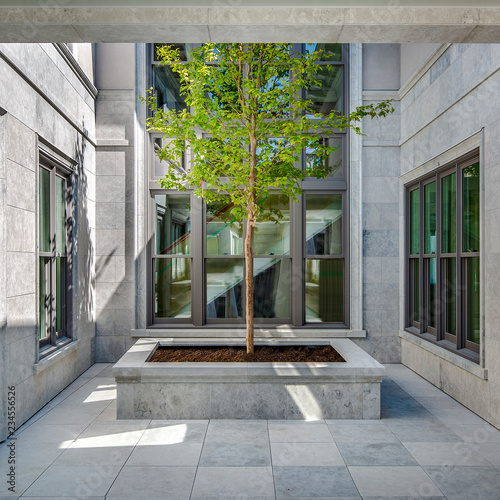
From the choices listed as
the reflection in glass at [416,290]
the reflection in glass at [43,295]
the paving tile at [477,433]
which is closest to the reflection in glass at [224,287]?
the reflection in glass at [43,295]

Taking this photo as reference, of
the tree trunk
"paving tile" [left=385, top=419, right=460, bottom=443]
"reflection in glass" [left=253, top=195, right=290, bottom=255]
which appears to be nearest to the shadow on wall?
the tree trunk

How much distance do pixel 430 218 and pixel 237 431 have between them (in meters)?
4.38

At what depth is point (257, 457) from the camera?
4406mm

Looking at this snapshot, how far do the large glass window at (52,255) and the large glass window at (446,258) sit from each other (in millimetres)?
5361

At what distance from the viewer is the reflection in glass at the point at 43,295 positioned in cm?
625

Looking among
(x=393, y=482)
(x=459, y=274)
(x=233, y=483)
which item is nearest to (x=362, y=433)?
(x=393, y=482)

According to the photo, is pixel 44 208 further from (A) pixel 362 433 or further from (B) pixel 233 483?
(A) pixel 362 433

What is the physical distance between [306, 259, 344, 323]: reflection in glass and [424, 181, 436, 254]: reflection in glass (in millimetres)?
1531

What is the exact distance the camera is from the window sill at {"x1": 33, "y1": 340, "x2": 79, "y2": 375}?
226 inches

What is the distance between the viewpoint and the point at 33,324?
5637 mm

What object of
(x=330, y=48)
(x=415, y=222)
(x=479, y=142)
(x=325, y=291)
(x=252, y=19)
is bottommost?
(x=325, y=291)

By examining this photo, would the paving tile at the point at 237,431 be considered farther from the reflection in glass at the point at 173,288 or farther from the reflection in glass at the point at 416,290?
the reflection in glass at the point at 416,290

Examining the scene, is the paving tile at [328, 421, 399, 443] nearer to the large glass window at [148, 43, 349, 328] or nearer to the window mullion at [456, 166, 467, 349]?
the window mullion at [456, 166, 467, 349]

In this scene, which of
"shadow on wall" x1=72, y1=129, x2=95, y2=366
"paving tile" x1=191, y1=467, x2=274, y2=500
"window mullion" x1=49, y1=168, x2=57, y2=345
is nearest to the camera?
"paving tile" x1=191, y1=467, x2=274, y2=500
